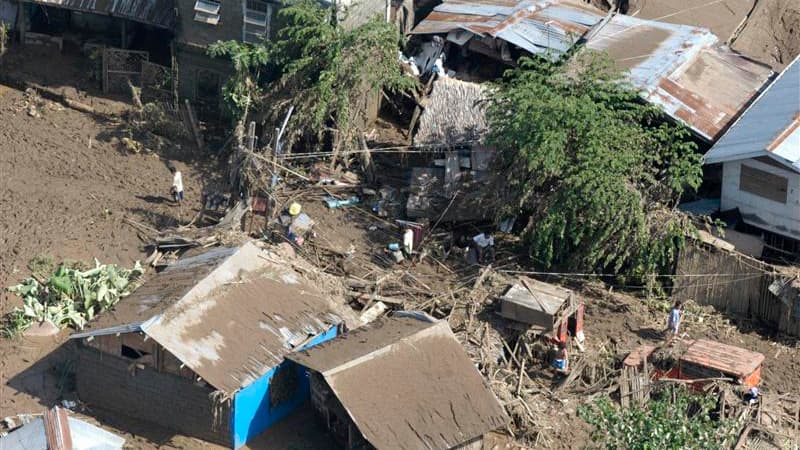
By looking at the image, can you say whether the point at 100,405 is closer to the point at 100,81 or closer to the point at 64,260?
the point at 64,260

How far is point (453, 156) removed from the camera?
28734 mm

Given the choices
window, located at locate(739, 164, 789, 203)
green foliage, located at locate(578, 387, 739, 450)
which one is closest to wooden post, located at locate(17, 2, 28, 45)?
window, located at locate(739, 164, 789, 203)

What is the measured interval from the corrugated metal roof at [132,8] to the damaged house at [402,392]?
11.0 meters

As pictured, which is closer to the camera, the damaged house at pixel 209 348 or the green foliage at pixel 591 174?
the damaged house at pixel 209 348

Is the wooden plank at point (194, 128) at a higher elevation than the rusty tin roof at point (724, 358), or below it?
higher

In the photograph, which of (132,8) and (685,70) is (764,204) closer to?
(685,70)

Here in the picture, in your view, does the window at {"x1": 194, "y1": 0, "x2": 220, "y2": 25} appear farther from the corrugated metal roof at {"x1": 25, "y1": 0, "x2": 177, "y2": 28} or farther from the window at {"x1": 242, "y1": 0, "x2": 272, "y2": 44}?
the corrugated metal roof at {"x1": 25, "y1": 0, "x2": 177, "y2": 28}

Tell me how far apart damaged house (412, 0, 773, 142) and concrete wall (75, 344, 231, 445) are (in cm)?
1022

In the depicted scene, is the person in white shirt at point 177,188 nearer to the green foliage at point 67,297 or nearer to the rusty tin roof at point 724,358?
the green foliage at point 67,297

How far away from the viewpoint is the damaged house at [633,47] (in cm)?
2864

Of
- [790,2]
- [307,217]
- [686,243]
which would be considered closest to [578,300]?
[686,243]

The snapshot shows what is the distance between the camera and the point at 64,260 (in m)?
27.4

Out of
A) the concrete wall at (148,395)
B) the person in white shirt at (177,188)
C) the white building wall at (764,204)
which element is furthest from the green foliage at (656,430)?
the person in white shirt at (177,188)

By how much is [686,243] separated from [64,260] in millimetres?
11760
